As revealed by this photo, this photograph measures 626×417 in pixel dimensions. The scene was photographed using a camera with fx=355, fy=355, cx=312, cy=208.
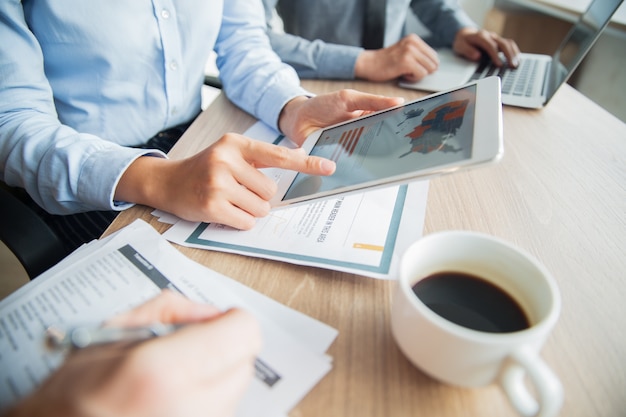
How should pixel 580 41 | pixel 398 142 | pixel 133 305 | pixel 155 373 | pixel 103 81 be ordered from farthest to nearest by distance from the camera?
pixel 580 41 → pixel 103 81 → pixel 398 142 → pixel 133 305 → pixel 155 373

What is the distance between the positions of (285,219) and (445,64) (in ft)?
2.09

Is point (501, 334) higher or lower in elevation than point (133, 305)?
higher

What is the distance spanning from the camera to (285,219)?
0.41m

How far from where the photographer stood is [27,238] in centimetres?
40

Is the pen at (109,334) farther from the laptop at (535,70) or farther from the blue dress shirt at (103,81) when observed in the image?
the laptop at (535,70)

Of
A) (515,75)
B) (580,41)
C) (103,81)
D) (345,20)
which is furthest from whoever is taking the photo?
(345,20)

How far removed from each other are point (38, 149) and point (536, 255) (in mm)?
581

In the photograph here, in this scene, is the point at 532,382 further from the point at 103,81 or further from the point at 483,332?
the point at 103,81

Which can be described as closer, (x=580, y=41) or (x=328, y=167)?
(x=328, y=167)

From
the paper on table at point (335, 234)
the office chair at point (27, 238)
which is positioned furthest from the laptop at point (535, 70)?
the office chair at point (27, 238)

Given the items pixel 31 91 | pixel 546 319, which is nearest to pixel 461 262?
pixel 546 319

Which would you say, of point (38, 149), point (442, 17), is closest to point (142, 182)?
point (38, 149)

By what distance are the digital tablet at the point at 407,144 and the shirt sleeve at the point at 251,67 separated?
153mm

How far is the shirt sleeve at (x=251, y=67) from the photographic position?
2.00ft
